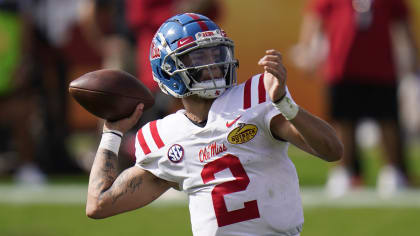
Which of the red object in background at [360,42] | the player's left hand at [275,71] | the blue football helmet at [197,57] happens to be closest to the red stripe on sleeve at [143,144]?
the blue football helmet at [197,57]

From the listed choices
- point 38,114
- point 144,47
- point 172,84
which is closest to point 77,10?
point 38,114

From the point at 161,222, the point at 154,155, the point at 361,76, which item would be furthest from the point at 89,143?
the point at 154,155

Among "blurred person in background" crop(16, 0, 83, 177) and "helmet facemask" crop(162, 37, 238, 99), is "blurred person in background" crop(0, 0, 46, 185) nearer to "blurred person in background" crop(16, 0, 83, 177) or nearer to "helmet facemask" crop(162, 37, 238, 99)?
"blurred person in background" crop(16, 0, 83, 177)

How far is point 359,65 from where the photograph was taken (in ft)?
21.7

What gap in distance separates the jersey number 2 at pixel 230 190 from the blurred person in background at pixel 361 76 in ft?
12.2

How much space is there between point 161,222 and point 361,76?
2.12 metres

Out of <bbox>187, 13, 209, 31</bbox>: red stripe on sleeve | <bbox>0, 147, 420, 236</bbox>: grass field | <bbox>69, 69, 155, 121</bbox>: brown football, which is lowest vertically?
<bbox>0, 147, 420, 236</bbox>: grass field

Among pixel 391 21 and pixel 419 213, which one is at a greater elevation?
pixel 391 21

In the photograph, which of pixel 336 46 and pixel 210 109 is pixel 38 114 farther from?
pixel 210 109

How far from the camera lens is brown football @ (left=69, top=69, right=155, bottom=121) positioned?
310cm

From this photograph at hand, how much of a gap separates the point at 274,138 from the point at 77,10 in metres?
7.64

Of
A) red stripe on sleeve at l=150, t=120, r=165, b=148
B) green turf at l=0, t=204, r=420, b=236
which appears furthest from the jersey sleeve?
green turf at l=0, t=204, r=420, b=236

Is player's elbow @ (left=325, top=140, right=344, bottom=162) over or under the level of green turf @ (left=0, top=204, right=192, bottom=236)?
over

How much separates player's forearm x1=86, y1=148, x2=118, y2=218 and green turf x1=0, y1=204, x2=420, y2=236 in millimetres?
2423
